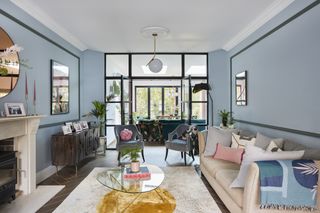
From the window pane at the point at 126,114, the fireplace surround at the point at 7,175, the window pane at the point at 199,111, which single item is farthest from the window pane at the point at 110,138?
the fireplace surround at the point at 7,175

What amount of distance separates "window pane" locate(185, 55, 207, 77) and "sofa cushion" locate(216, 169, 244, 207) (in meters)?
4.05

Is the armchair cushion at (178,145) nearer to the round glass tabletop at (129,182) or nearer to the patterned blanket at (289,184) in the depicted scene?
the round glass tabletop at (129,182)

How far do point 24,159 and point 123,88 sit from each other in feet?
10.9

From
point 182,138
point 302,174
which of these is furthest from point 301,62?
point 182,138

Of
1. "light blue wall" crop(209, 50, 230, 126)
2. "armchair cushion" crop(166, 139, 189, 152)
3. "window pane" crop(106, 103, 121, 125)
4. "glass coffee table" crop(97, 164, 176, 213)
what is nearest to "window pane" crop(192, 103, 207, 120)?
"light blue wall" crop(209, 50, 230, 126)

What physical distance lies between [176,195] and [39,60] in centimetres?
317

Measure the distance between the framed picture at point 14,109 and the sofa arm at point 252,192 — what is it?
2934 millimetres

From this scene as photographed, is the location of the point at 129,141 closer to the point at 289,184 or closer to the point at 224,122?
the point at 224,122

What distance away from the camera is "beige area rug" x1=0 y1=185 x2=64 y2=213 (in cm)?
279

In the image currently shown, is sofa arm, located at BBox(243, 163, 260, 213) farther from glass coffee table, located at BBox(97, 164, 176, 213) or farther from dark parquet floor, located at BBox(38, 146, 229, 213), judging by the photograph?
glass coffee table, located at BBox(97, 164, 176, 213)

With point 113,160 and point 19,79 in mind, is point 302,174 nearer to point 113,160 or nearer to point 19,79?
point 19,79

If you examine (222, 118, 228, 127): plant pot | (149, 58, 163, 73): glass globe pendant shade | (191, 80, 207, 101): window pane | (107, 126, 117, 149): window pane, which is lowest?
(107, 126, 117, 149): window pane

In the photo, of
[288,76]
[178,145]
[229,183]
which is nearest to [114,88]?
[178,145]

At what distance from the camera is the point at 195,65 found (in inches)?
262
